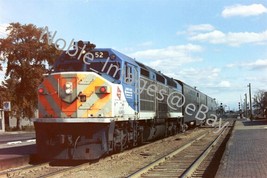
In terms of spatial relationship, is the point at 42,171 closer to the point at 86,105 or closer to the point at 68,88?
the point at 86,105

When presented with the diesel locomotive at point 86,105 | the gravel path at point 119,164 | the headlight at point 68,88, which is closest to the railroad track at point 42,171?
the gravel path at point 119,164

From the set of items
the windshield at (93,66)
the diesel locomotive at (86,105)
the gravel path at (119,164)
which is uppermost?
the windshield at (93,66)

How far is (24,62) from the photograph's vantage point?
5334 centimetres

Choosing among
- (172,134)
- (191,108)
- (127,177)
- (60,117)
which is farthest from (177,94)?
(127,177)

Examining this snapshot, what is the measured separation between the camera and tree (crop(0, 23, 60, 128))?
52688 millimetres

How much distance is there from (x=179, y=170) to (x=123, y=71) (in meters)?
4.48

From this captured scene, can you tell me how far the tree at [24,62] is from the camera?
52.7 meters

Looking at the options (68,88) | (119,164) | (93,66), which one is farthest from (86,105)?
(119,164)

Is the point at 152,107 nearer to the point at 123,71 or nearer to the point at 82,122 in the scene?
the point at 123,71

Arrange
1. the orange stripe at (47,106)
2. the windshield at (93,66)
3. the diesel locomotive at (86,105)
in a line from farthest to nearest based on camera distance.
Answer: the windshield at (93,66)
the orange stripe at (47,106)
the diesel locomotive at (86,105)

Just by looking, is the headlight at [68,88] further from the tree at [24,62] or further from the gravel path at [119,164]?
the tree at [24,62]

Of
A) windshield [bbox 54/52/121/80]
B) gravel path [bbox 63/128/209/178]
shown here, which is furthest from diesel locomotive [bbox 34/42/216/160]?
gravel path [bbox 63/128/209/178]

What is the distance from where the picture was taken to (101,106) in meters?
13.6

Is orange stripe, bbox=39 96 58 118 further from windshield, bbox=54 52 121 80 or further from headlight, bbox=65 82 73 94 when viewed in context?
windshield, bbox=54 52 121 80
